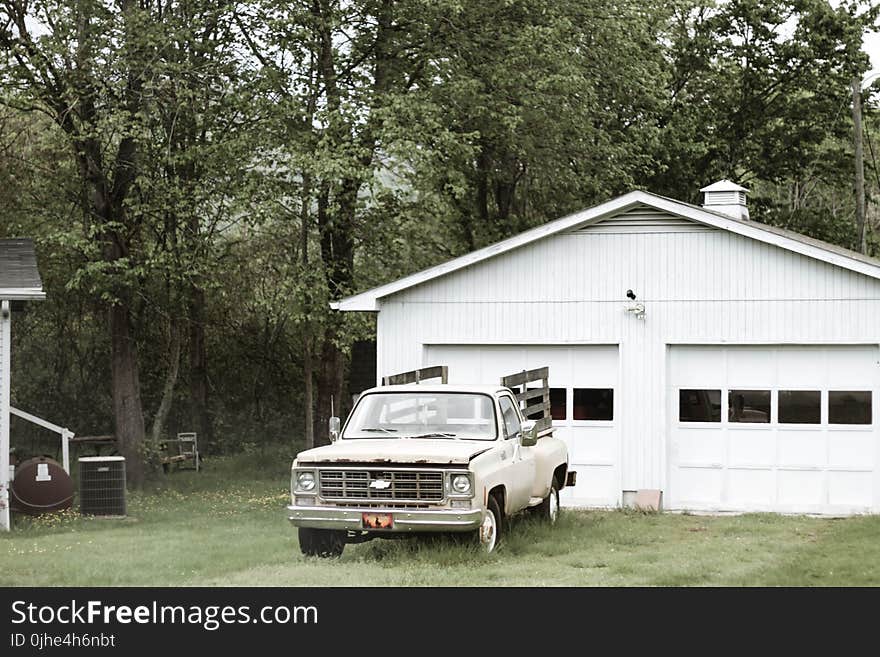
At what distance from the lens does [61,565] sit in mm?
13984

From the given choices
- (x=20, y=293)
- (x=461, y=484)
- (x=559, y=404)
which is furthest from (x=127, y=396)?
(x=461, y=484)

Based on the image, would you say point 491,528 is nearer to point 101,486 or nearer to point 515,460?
point 515,460

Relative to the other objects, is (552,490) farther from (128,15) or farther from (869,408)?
(128,15)

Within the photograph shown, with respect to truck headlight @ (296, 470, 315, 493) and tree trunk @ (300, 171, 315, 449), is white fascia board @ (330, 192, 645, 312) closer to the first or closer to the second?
tree trunk @ (300, 171, 315, 449)

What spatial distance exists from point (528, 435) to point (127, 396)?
14.1 metres

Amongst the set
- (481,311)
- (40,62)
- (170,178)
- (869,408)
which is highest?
(40,62)

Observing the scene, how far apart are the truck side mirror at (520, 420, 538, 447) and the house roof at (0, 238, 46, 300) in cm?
809

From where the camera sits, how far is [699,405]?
1966cm

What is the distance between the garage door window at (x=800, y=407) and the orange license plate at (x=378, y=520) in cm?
852

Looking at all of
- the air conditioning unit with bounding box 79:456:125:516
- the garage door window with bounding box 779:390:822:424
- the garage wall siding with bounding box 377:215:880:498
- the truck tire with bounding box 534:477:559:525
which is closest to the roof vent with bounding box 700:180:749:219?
the garage wall siding with bounding box 377:215:880:498

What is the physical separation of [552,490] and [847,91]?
2153cm

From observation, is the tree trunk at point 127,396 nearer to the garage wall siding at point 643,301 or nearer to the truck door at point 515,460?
the garage wall siding at point 643,301

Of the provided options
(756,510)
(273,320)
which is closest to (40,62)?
(273,320)

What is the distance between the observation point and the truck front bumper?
12.8 m
